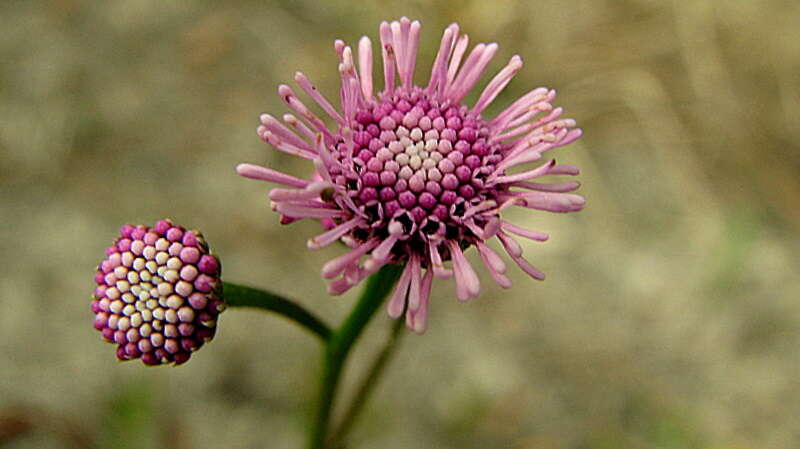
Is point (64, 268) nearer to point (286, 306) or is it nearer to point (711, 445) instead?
point (286, 306)

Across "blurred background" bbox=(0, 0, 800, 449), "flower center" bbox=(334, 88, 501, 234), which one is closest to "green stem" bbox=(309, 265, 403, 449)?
"flower center" bbox=(334, 88, 501, 234)

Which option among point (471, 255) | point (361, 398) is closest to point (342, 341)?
point (361, 398)

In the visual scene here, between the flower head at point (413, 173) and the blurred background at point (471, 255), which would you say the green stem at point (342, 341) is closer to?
the flower head at point (413, 173)

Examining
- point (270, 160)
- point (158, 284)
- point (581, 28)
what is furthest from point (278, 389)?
point (581, 28)

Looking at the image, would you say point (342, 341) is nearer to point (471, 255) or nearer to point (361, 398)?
point (361, 398)

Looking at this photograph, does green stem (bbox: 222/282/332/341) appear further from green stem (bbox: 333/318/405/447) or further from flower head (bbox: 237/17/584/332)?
green stem (bbox: 333/318/405/447)
